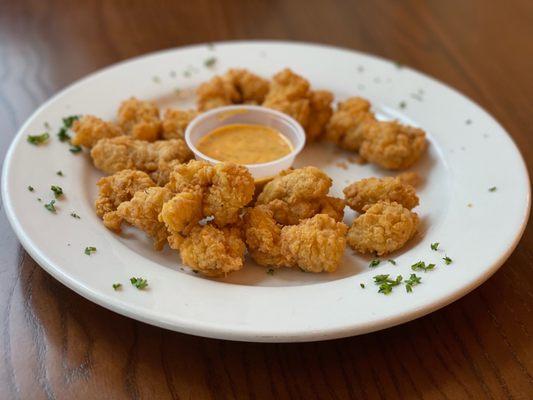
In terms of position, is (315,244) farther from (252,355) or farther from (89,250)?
(89,250)

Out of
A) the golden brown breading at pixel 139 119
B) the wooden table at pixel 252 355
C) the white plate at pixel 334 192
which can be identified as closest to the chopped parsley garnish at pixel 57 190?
the white plate at pixel 334 192

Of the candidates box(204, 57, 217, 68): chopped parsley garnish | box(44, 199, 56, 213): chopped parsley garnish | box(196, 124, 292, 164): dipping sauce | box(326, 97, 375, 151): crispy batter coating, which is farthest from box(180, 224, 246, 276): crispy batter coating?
box(204, 57, 217, 68): chopped parsley garnish

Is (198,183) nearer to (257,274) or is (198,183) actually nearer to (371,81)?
(257,274)

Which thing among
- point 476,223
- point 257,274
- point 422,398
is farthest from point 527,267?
point 257,274

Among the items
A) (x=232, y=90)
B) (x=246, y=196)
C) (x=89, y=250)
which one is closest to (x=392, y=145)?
(x=232, y=90)

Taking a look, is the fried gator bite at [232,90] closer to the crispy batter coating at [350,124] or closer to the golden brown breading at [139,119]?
the golden brown breading at [139,119]
